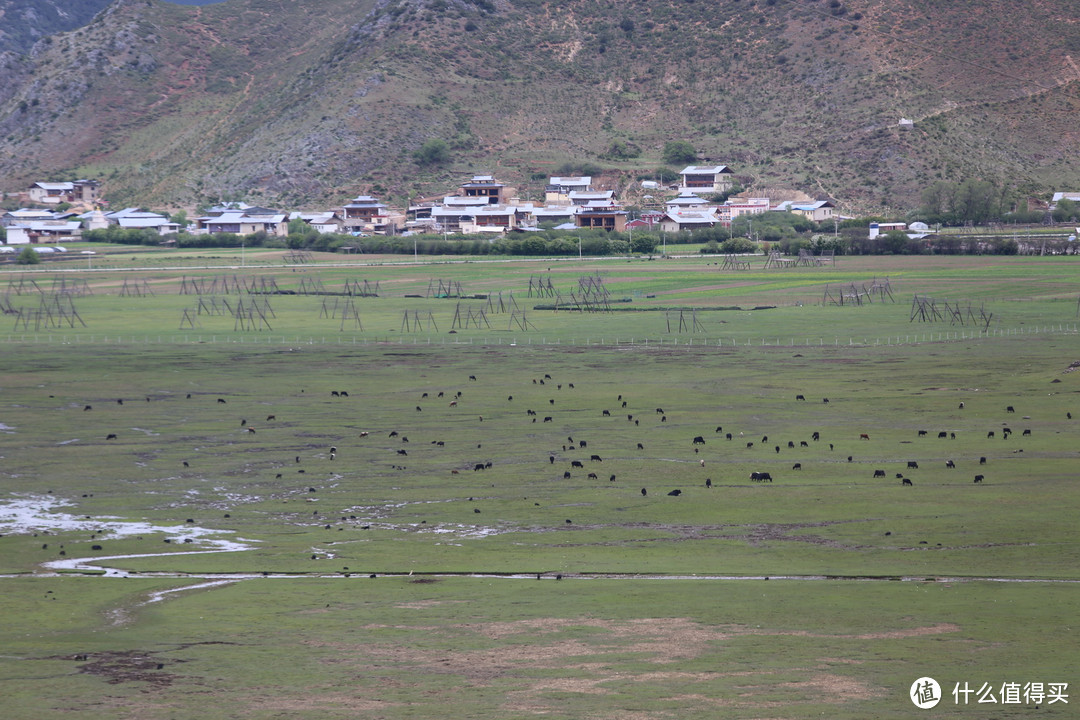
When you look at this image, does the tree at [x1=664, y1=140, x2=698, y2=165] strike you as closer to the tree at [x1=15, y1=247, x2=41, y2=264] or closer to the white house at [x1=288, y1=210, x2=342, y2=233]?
the white house at [x1=288, y1=210, x2=342, y2=233]

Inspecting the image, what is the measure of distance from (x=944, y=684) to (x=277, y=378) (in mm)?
45122

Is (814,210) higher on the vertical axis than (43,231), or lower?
higher

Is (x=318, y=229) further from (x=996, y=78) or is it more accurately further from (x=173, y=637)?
(x=173, y=637)

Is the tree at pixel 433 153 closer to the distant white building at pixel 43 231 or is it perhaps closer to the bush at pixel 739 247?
the distant white building at pixel 43 231

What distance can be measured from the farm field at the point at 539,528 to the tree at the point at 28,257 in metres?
74.9

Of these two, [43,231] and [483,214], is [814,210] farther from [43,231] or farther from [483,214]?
[43,231]

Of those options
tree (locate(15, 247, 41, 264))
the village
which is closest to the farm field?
tree (locate(15, 247, 41, 264))

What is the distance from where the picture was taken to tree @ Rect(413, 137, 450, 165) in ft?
614

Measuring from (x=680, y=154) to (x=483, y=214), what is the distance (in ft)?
126

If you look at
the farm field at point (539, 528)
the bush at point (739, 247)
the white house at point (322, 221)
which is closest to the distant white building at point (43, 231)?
the white house at point (322, 221)

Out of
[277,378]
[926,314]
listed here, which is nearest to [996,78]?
[926,314]

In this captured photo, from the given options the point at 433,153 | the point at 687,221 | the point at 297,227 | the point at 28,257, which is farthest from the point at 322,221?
the point at 687,221

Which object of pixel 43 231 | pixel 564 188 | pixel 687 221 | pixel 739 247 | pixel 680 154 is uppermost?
pixel 680 154

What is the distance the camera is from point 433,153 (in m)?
188
